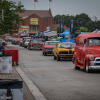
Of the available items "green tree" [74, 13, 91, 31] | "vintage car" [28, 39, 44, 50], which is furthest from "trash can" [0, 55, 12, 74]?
"green tree" [74, 13, 91, 31]

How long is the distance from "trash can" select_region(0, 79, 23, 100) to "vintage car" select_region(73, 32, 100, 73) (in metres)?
9.89

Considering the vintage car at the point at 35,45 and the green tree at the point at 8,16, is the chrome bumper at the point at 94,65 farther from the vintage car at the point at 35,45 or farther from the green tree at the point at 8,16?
the green tree at the point at 8,16

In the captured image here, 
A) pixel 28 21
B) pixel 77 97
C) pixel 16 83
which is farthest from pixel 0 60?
pixel 28 21

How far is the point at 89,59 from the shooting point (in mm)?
14352

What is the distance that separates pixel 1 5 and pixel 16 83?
5508 centimetres

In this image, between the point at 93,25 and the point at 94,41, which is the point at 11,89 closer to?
the point at 94,41

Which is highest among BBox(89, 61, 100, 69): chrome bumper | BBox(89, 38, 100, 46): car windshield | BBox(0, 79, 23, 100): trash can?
BBox(89, 38, 100, 46): car windshield

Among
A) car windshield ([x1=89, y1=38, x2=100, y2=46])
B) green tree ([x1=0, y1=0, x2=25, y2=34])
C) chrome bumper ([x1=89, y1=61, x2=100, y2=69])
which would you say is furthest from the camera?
green tree ([x1=0, y1=0, x2=25, y2=34])

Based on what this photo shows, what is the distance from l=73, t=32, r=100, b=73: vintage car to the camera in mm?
14336

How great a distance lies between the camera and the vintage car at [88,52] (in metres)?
14.3

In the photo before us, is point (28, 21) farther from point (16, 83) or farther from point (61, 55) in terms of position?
point (16, 83)

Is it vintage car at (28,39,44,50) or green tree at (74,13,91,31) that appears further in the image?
green tree at (74,13,91,31)

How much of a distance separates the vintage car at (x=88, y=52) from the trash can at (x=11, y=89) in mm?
9893

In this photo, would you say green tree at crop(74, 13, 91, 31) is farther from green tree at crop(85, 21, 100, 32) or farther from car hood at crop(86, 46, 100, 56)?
car hood at crop(86, 46, 100, 56)
